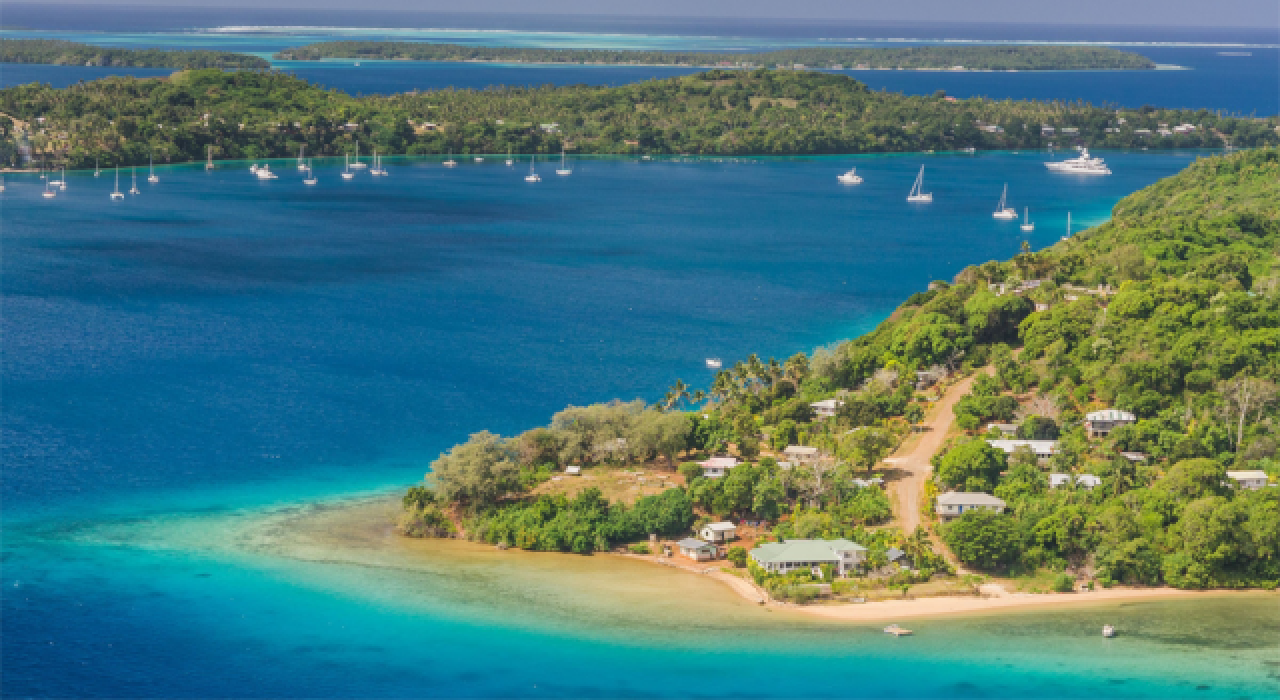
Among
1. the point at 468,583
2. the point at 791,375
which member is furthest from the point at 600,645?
the point at 791,375

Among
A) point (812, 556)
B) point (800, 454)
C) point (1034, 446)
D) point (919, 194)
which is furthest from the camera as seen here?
point (919, 194)

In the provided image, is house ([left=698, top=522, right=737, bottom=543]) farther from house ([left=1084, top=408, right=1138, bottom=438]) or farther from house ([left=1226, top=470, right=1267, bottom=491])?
house ([left=1226, top=470, right=1267, bottom=491])

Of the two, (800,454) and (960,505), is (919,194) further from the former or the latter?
(960,505)

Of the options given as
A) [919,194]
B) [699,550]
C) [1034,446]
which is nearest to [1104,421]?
[1034,446]

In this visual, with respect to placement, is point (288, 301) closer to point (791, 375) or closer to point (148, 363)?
point (148, 363)

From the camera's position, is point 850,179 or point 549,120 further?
point 549,120

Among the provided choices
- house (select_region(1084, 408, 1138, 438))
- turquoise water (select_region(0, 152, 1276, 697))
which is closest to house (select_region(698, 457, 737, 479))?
turquoise water (select_region(0, 152, 1276, 697))
